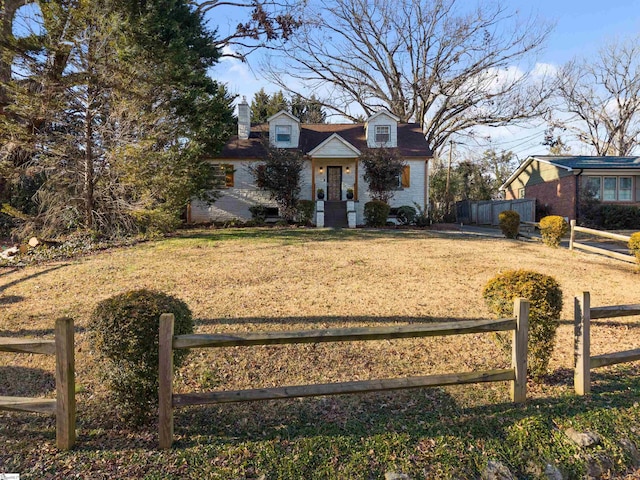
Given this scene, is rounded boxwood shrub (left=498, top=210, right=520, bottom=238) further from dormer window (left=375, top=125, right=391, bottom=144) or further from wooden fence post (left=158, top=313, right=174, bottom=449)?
wooden fence post (left=158, top=313, right=174, bottom=449)

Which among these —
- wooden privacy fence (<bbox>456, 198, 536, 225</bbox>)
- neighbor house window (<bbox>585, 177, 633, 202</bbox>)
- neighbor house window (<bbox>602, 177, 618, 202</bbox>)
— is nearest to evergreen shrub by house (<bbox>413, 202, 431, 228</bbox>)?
wooden privacy fence (<bbox>456, 198, 536, 225</bbox>)

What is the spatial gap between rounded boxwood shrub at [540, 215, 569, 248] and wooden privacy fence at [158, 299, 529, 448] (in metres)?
10.9

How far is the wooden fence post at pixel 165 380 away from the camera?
3041 mm

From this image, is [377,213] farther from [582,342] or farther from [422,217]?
[582,342]

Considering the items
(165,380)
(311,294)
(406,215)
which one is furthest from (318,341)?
(406,215)

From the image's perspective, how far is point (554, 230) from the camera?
42.2 feet

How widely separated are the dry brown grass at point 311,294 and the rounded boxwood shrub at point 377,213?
18.3 ft

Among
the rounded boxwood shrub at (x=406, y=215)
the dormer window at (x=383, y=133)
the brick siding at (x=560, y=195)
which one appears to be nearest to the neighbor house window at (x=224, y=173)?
the dormer window at (x=383, y=133)

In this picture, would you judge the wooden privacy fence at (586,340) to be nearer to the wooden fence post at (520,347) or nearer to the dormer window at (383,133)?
the wooden fence post at (520,347)

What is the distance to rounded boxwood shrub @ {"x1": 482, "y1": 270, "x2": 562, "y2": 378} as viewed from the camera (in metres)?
3.95

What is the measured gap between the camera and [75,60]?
12594mm

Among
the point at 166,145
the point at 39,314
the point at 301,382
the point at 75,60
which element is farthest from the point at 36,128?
the point at 301,382

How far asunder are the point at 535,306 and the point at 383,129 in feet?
66.0

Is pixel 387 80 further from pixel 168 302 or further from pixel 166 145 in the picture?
pixel 168 302
